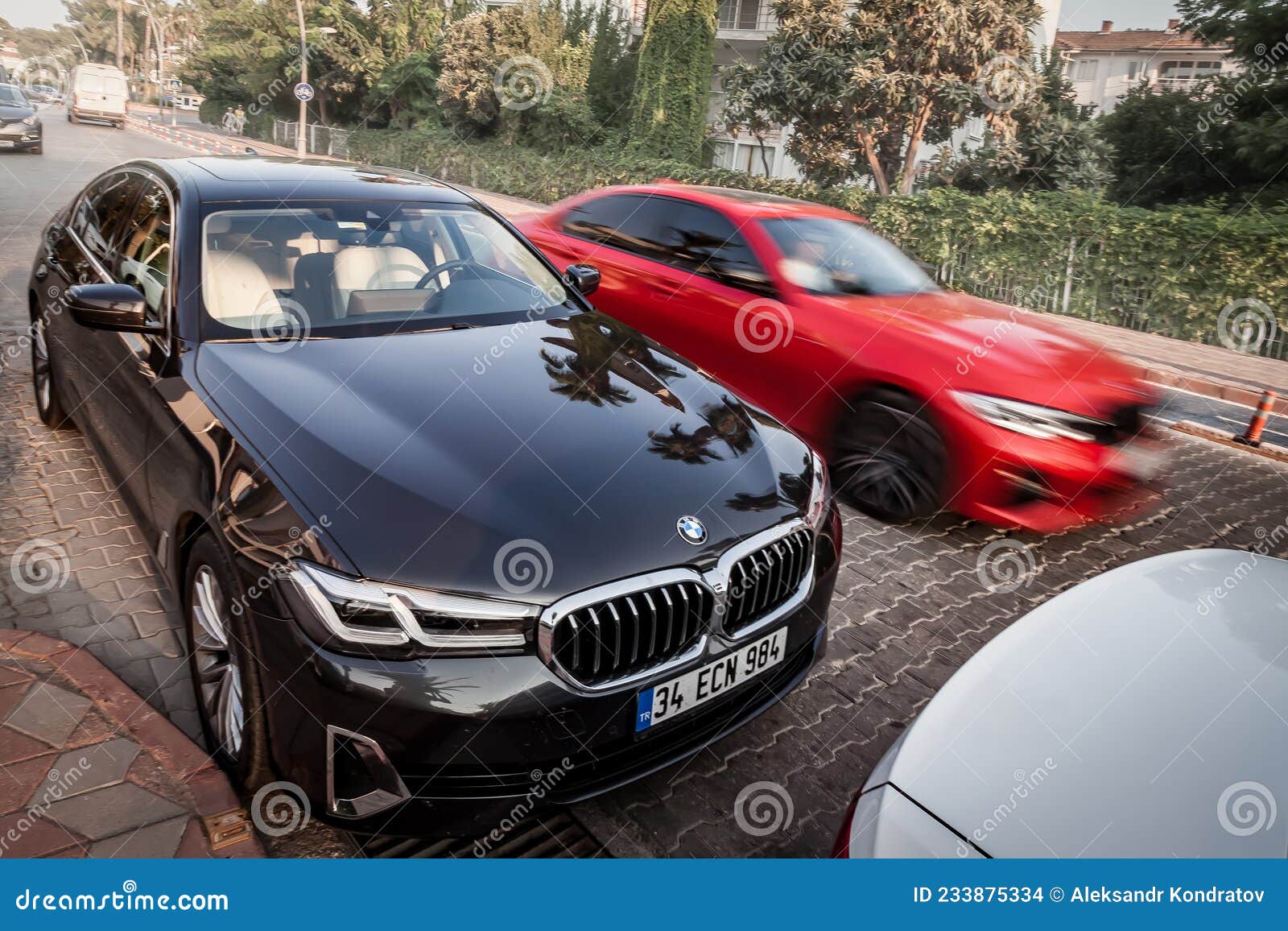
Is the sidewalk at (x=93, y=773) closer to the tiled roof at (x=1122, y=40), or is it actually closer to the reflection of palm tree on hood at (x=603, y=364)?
the reflection of palm tree on hood at (x=603, y=364)

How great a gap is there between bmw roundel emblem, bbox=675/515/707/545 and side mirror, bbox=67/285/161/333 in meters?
2.05

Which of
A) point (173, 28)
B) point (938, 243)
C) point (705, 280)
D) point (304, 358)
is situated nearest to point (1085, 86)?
point (938, 243)

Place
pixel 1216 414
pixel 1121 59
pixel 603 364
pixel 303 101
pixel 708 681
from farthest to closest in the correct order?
pixel 1121 59 < pixel 303 101 < pixel 1216 414 < pixel 603 364 < pixel 708 681

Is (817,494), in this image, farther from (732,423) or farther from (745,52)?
(745,52)

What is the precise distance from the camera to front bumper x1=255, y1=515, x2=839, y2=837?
2154 millimetres

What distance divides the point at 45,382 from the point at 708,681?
473 centimetres

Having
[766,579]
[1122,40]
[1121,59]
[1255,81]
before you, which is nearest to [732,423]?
[766,579]

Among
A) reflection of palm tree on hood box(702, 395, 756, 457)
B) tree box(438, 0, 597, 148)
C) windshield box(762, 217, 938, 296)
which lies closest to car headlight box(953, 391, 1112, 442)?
windshield box(762, 217, 938, 296)

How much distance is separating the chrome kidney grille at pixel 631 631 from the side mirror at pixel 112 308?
204cm

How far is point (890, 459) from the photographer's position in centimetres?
508

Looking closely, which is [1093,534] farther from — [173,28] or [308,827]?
[173,28]

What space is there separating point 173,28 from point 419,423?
86.0 m

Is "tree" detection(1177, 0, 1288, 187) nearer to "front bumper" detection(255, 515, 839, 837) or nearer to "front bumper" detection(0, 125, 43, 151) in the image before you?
"front bumper" detection(255, 515, 839, 837)

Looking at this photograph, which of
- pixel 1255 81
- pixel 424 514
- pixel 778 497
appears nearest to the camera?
pixel 424 514
